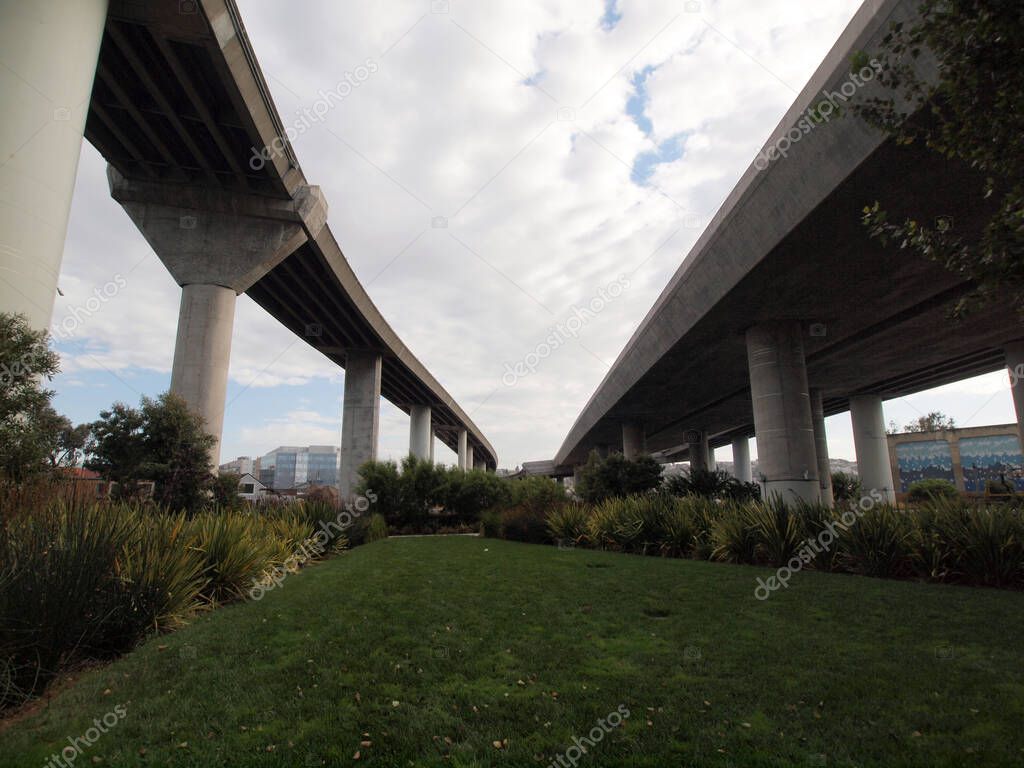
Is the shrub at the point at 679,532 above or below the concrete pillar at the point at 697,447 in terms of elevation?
below

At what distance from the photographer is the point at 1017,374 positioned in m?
27.6

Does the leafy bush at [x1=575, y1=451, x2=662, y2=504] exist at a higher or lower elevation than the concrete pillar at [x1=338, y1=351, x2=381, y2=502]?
lower

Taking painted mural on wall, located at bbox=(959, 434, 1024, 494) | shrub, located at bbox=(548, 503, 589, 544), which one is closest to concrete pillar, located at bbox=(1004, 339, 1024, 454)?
painted mural on wall, located at bbox=(959, 434, 1024, 494)

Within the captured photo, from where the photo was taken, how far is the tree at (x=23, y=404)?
23.7 feet

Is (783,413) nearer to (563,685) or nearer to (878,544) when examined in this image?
(878,544)

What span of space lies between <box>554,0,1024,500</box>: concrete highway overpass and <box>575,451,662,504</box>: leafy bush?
5040mm

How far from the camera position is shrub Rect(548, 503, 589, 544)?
17500 millimetres

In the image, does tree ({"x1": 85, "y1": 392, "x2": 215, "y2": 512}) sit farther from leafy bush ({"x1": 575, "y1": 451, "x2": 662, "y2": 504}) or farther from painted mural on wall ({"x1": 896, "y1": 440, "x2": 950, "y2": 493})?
painted mural on wall ({"x1": 896, "y1": 440, "x2": 950, "y2": 493})

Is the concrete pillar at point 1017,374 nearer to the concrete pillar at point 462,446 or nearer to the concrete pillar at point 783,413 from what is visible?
the concrete pillar at point 783,413

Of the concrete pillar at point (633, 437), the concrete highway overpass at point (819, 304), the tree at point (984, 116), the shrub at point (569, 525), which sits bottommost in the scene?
the shrub at point (569, 525)

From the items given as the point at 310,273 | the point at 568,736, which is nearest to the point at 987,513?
the point at 568,736

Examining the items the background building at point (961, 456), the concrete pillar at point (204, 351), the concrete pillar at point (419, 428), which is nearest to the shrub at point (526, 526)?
the concrete pillar at point (204, 351)

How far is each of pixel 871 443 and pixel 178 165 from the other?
4308cm

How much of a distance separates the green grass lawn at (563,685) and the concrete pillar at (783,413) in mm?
12155
